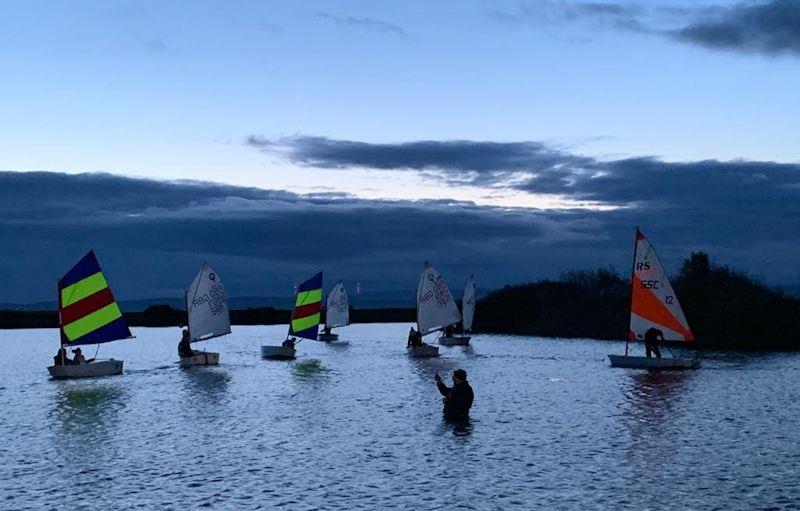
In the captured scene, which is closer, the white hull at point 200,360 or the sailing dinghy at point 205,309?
the sailing dinghy at point 205,309

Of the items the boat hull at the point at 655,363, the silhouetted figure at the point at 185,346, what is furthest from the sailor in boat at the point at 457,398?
the silhouetted figure at the point at 185,346

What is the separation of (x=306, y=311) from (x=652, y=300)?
106 ft

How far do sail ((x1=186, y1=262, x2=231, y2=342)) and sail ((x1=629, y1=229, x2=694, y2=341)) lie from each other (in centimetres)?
2811

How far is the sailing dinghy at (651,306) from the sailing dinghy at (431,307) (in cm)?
2173

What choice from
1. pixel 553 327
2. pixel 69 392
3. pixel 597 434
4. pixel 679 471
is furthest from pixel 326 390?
pixel 553 327

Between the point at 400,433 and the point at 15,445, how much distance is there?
14331mm

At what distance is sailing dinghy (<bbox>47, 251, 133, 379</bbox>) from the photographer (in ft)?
193

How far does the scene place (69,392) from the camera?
180 ft

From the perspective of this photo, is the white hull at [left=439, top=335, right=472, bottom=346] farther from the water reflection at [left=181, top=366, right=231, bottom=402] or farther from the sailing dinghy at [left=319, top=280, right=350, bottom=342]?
the water reflection at [left=181, top=366, right=231, bottom=402]

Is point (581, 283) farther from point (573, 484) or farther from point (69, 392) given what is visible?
point (573, 484)

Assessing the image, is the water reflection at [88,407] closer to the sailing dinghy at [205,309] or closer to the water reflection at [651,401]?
the sailing dinghy at [205,309]

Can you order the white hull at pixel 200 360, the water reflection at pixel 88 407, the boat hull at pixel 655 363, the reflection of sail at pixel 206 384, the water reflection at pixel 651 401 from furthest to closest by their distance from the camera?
1. the white hull at pixel 200 360
2. the boat hull at pixel 655 363
3. the reflection of sail at pixel 206 384
4. the water reflection at pixel 88 407
5. the water reflection at pixel 651 401

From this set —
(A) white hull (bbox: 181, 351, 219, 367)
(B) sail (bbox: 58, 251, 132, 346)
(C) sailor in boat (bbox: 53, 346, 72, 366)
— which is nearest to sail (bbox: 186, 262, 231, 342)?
(A) white hull (bbox: 181, 351, 219, 367)

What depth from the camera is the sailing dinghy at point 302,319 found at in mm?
82312
